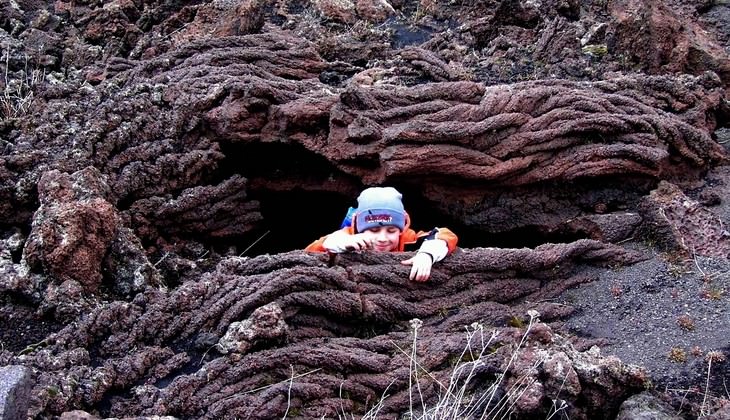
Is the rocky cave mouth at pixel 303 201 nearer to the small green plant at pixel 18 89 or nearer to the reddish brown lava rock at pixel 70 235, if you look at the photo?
the reddish brown lava rock at pixel 70 235

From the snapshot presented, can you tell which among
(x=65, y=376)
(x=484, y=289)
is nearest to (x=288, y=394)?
(x=65, y=376)

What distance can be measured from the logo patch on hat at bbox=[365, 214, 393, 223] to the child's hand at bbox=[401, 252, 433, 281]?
1.62ft

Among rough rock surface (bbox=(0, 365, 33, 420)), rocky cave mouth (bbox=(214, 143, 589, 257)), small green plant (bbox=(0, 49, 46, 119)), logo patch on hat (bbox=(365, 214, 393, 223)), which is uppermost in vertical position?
small green plant (bbox=(0, 49, 46, 119))

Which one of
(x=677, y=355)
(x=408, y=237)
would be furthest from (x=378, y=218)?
(x=677, y=355)

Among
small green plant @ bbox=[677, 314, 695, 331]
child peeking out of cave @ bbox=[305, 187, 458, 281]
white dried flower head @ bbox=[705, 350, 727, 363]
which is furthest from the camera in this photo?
child peeking out of cave @ bbox=[305, 187, 458, 281]

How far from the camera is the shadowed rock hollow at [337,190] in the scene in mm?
3443

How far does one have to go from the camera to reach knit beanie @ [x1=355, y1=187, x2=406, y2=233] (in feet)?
14.8

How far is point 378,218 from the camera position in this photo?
4.52 m

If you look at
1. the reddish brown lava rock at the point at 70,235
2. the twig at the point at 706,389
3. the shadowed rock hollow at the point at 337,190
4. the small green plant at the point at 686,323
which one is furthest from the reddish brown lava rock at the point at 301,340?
the small green plant at the point at 686,323

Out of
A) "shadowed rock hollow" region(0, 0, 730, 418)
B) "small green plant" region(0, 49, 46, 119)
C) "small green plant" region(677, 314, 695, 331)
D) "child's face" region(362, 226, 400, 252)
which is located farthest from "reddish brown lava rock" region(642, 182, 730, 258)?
"small green plant" region(0, 49, 46, 119)

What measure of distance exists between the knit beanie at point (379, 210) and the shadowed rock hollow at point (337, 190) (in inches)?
18.6

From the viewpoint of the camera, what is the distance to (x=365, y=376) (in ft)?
11.4

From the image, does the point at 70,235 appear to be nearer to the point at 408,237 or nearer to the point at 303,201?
the point at 408,237

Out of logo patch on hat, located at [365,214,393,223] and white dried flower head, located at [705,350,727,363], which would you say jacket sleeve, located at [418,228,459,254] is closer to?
logo patch on hat, located at [365,214,393,223]
